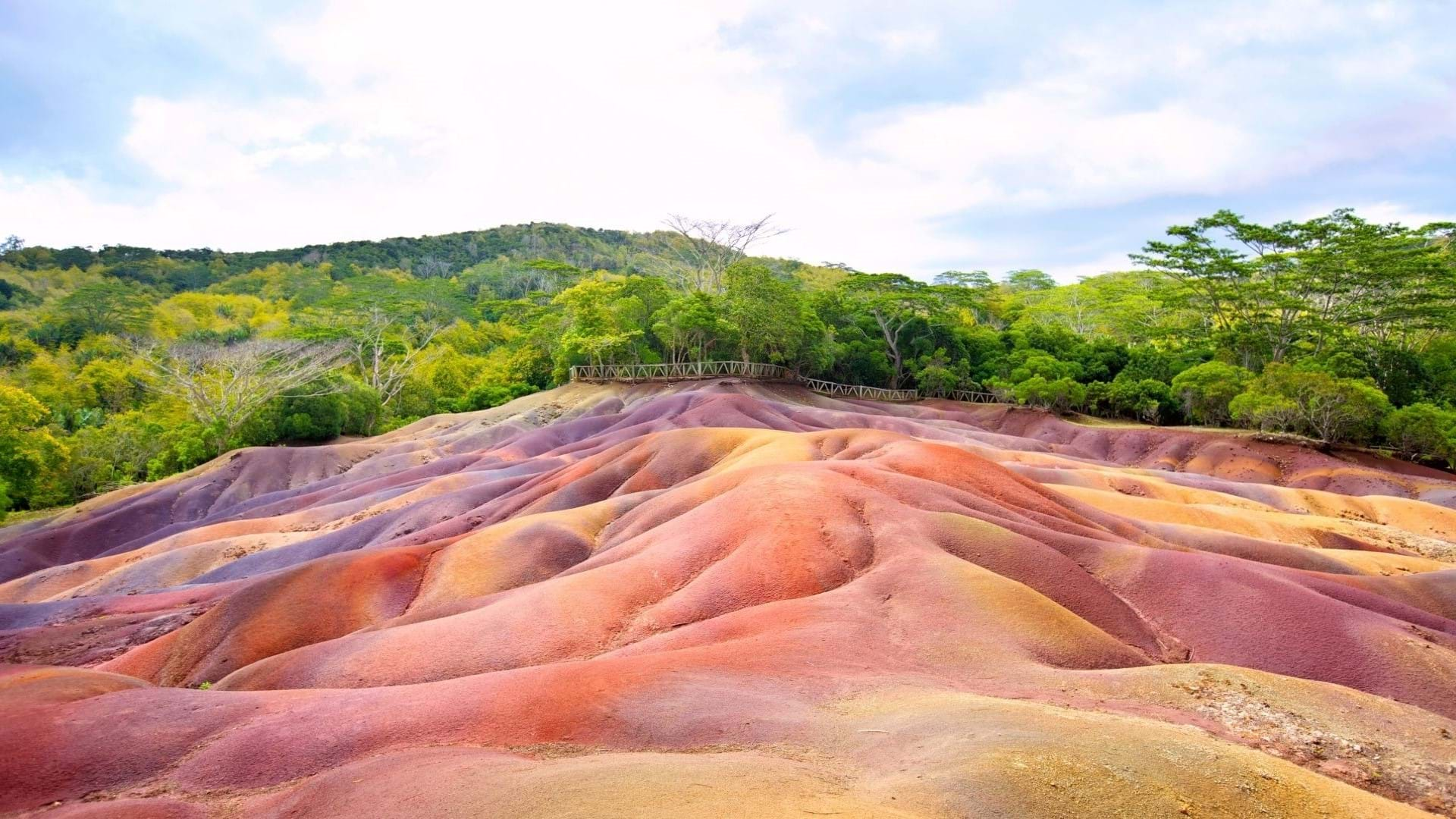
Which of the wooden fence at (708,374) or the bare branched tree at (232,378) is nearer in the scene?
the bare branched tree at (232,378)

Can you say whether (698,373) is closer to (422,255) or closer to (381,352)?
(381,352)

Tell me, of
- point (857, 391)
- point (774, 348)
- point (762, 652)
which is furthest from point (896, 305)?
point (762, 652)

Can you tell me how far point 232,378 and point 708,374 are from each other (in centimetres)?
3627

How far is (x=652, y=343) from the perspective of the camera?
7112 centimetres

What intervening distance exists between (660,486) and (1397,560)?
2439 cm

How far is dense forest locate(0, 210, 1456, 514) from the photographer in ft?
171

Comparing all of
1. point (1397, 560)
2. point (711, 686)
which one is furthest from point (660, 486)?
point (1397, 560)

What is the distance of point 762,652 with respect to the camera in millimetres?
13734

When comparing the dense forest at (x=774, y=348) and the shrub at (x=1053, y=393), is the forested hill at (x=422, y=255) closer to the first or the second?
the dense forest at (x=774, y=348)

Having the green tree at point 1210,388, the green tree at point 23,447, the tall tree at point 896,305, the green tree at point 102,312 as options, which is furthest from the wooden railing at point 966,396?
the green tree at point 102,312

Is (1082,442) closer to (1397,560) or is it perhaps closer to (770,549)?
(1397,560)

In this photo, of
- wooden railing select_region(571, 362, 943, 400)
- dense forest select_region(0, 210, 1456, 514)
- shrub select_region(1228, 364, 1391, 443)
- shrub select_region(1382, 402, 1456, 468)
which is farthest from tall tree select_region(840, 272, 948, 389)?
shrub select_region(1382, 402, 1456, 468)

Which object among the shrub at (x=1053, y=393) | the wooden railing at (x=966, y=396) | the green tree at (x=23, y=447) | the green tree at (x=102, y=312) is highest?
the green tree at (x=102, y=312)

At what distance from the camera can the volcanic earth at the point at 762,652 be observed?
8766mm
